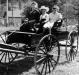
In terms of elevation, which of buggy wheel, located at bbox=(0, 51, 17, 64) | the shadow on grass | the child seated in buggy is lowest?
the shadow on grass

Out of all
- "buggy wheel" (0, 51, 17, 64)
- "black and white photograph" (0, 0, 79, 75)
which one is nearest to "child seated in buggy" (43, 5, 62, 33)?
"black and white photograph" (0, 0, 79, 75)

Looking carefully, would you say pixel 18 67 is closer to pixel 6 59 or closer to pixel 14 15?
pixel 6 59

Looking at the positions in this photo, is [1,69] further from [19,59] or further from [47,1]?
[47,1]

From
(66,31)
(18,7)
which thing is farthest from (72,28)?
(18,7)

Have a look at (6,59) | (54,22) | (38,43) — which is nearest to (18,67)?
(6,59)

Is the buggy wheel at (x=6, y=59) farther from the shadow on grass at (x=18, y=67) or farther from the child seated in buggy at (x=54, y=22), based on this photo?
the child seated in buggy at (x=54, y=22)

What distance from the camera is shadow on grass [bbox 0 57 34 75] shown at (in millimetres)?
5591

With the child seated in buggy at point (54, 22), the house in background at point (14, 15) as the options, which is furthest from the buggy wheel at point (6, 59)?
the house in background at point (14, 15)

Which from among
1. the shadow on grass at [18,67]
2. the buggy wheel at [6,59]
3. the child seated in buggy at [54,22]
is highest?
the child seated in buggy at [54,22]

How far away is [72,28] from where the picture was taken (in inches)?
287

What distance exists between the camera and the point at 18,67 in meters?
6.10

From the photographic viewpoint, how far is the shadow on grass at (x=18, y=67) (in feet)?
18.3

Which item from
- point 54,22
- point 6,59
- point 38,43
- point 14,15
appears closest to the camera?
point 38,43

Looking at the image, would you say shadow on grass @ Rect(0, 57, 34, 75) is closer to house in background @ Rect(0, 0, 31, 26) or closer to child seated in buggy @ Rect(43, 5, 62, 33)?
child seated in buggy @ Rect(43, 5, 62, 33)
